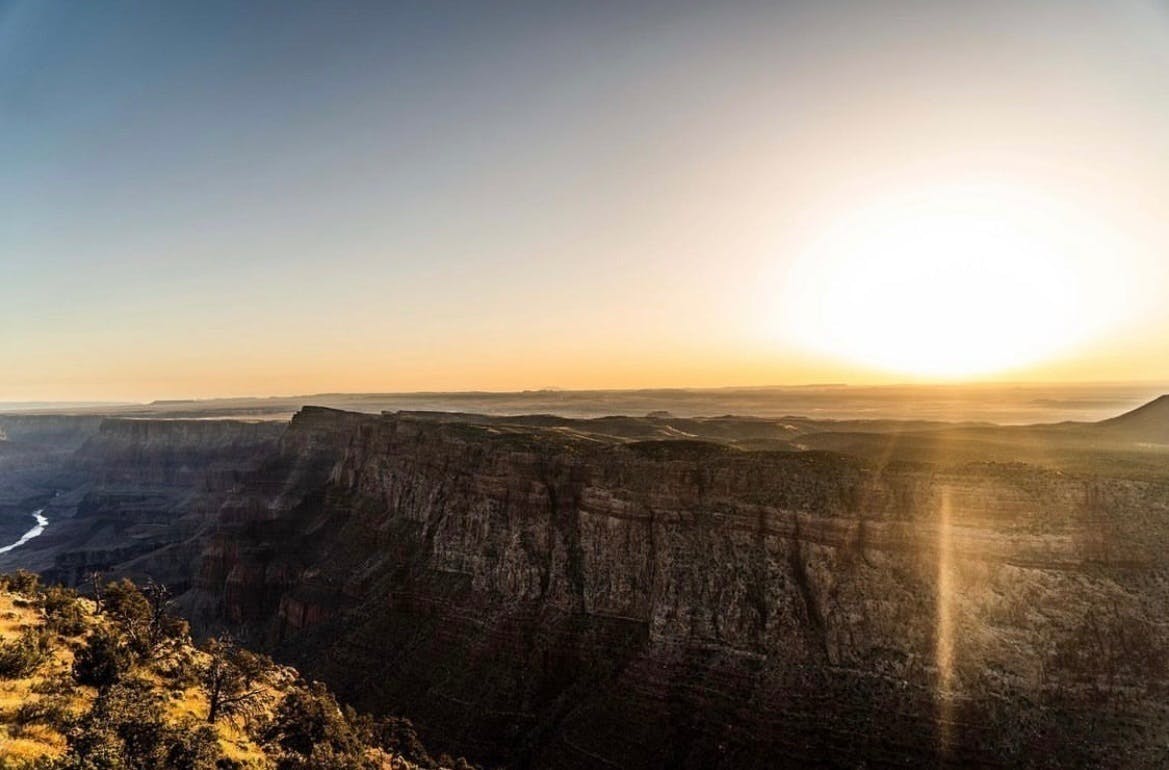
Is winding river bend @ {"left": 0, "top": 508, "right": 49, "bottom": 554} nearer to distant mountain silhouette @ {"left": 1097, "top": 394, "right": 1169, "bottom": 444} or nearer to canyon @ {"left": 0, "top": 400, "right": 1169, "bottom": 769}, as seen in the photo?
canyon @ {"left": 0, "top": 400, "right": 1169, "bottom": 769}

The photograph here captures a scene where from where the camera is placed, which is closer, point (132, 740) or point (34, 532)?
point (132, 740)

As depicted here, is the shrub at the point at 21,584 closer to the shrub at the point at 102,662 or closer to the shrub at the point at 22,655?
the shrub at the point at 102,662

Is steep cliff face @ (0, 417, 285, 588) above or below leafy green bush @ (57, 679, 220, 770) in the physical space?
below

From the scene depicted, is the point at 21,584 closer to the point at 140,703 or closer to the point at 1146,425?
the point at 140,703

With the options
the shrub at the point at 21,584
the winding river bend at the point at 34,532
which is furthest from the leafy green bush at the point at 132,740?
the winding river bend at the point at 34,532

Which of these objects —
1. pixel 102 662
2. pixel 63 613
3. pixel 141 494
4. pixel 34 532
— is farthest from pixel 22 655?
pixel 34 532

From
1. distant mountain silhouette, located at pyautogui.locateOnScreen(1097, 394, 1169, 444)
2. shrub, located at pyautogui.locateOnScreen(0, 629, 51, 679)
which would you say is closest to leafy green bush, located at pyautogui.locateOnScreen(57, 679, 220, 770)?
shrub, located at pyautogui.locateOnScreen(0, 629, 51, 679)
